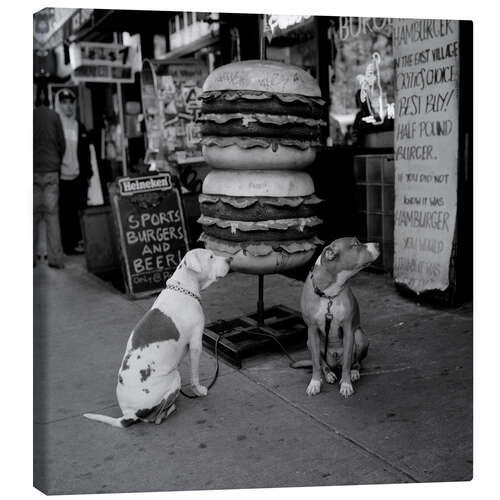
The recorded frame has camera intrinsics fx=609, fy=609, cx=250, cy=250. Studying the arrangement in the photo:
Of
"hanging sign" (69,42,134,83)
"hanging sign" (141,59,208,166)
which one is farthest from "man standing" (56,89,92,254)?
"hanging sign" (141,59,208,166)

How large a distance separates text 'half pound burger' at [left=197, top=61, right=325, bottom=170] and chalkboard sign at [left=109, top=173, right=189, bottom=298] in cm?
185

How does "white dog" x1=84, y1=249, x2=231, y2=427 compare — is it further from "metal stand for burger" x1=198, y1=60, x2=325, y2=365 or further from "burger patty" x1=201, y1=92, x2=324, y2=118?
"burger patty" x1=201, y1=92, x2=324, y2=118

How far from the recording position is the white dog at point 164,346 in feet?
9.68

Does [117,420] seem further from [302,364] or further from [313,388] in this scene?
[302,364]

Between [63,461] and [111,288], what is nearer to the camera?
[63,461]

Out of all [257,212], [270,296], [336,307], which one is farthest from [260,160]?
[270,296]

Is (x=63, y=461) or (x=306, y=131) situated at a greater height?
(x=306, y=131)

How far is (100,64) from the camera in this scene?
7.62 m

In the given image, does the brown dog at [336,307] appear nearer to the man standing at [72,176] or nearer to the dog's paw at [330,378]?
the dog's paw at [330,378]

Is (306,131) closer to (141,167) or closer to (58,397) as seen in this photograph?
(58,397)

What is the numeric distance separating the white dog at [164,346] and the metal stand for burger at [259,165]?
0.48m

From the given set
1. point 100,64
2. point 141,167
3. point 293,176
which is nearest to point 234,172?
point 293,176

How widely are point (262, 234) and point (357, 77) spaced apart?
4.51m

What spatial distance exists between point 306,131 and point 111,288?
299 cm
